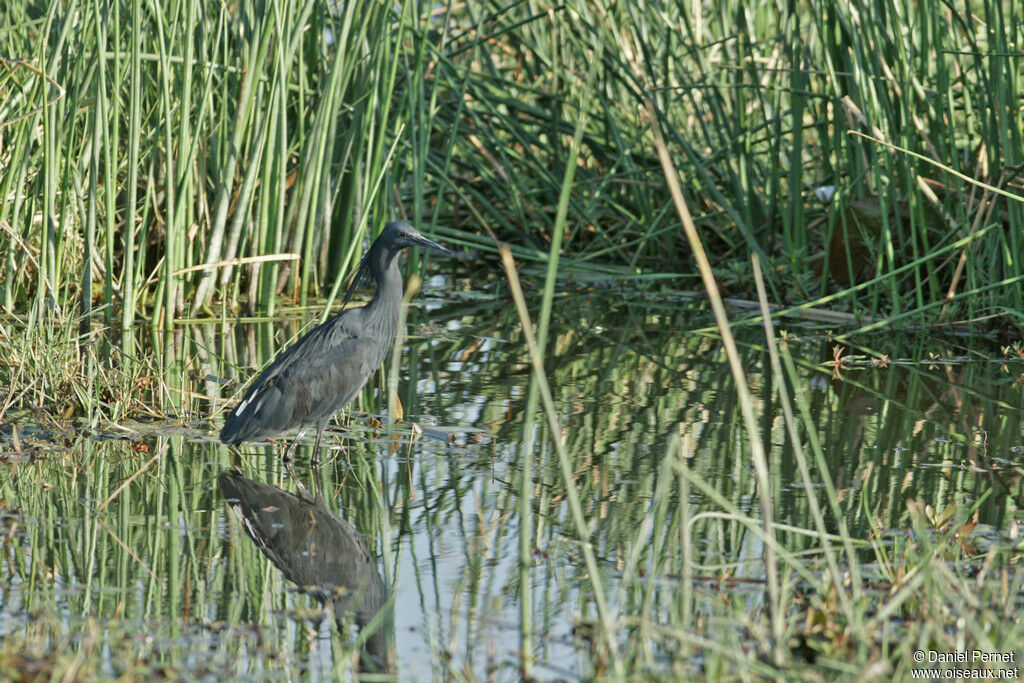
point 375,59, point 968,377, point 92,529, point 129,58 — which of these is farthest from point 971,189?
point 92,529

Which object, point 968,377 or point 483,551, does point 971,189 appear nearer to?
point 968,377

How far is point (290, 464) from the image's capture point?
4125mm

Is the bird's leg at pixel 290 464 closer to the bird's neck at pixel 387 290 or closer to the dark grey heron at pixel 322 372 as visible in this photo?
the dark grey heron at pixel 322 372

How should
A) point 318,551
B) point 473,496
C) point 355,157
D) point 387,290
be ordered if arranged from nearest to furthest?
point 318,551 → point 473,496 → point 387,290 → point 355,157

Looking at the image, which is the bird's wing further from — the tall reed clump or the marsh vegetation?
the tall reed clump

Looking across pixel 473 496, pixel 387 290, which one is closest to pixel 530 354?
pixel 387 290

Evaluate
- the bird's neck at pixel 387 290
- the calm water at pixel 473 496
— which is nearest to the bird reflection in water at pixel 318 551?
the calm water at pixel 473 496

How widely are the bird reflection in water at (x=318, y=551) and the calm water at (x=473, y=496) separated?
0.10 feet

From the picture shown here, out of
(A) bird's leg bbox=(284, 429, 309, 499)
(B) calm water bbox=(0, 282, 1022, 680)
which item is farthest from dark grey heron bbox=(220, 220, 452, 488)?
(B) calm water bbox=(0, 282, 1022, 680)

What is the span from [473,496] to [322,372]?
2.27 ft

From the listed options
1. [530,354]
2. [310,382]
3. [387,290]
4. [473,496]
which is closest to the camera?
[473,496]

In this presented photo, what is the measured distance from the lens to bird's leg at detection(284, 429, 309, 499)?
12.6 feet

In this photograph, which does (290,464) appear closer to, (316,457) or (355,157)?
(316,457)

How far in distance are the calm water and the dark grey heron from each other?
141 mm
